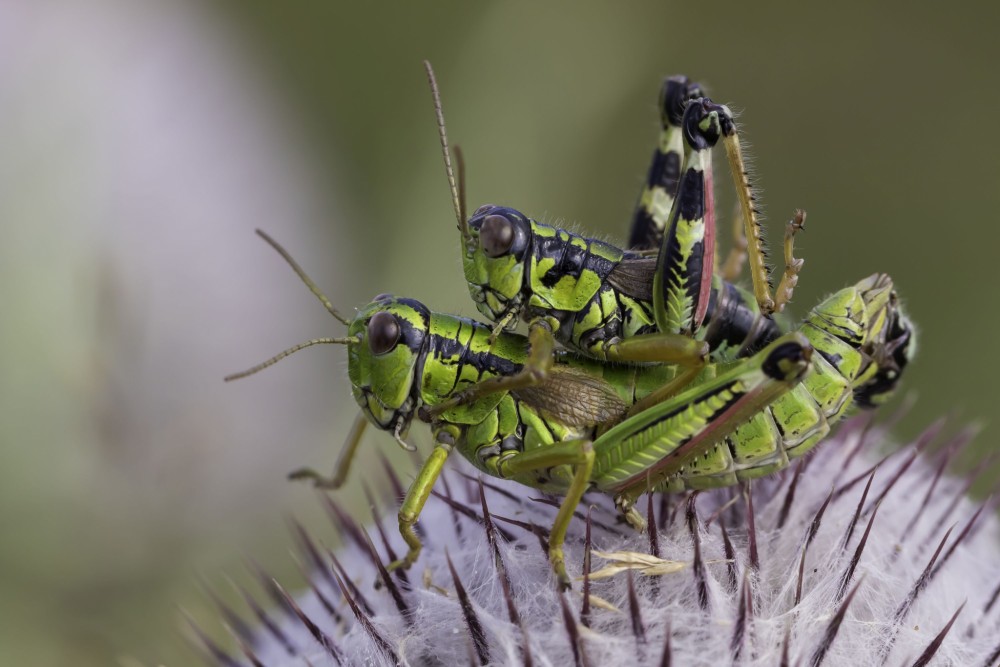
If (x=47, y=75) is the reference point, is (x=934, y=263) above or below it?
below

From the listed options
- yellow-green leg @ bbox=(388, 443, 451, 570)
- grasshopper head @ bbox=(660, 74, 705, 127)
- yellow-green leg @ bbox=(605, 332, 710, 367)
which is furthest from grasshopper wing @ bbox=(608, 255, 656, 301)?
yellow-green leg @ bbox=(388, 443, 451, 570)

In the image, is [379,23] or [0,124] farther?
[379,23]

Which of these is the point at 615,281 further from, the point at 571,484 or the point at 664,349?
the point at 571,484

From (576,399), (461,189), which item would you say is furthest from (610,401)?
(461,189)

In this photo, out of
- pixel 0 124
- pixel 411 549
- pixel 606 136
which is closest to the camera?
pixel 411 549

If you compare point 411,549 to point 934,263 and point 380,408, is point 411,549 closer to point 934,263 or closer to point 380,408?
point 380,408

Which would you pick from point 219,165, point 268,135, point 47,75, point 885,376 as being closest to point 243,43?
point 268,135
